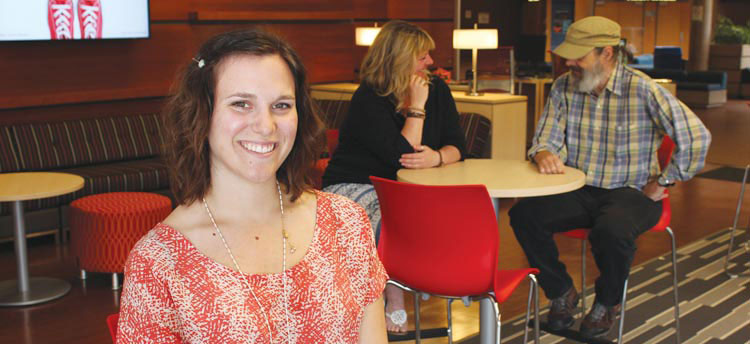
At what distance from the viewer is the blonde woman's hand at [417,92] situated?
3.88 m

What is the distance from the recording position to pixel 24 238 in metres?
4.79

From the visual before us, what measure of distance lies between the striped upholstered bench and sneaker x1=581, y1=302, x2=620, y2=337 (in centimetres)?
370

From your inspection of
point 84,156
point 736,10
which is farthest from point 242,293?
point 736,10

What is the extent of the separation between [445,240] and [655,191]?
4.66ft

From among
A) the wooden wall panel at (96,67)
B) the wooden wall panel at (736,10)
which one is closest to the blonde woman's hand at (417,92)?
the wooden wall panel at (96,67)

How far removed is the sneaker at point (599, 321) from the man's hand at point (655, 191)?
556 mm

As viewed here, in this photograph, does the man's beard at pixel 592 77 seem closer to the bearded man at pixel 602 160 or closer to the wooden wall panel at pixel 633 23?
the bearded man at pixel 602 160

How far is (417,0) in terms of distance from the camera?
926 cm

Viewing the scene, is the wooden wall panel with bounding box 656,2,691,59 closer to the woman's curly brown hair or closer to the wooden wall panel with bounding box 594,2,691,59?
the wooden wall panel with bounding box 594,2,691,59

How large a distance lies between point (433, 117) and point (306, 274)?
2.34 meters

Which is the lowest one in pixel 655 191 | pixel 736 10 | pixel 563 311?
pixel 563 311

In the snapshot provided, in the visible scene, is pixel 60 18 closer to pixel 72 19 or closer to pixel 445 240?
pixel 72 19

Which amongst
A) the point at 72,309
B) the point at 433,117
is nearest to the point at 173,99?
the point at 433,117

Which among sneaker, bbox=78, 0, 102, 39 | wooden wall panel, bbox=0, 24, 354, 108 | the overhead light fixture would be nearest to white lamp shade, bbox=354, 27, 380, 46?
the overhead light fixture
